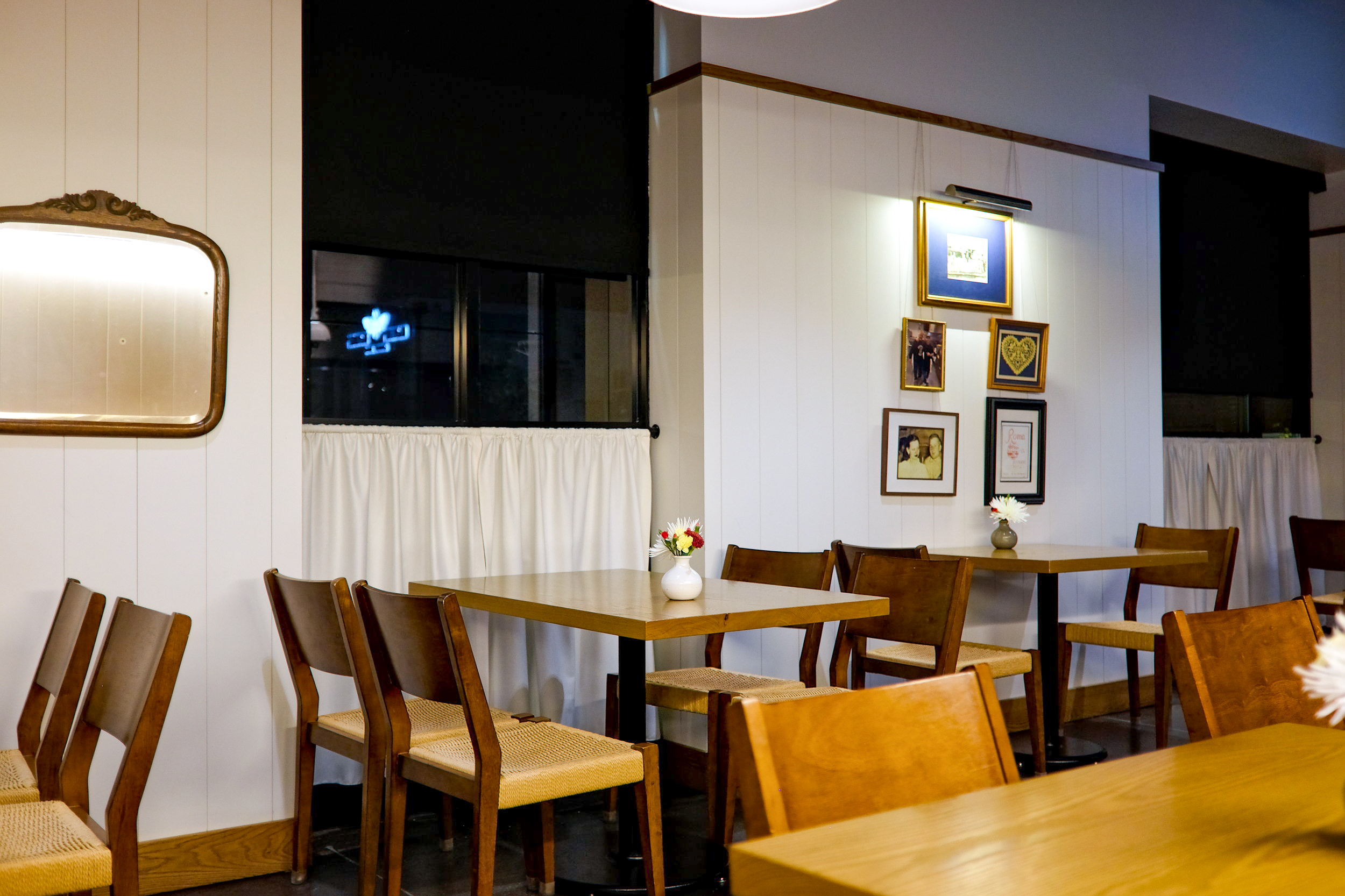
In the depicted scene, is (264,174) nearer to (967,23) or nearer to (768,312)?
(768,312)

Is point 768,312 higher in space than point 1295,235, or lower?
lower

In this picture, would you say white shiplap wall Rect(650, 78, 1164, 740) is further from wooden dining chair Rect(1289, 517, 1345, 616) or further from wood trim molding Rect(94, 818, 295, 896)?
wood trim molding Rect(94, 818, 295, 896)

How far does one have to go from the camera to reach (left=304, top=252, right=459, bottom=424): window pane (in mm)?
3828

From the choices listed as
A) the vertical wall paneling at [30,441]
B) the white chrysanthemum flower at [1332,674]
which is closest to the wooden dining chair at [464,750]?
the vertical wall paneling at [30,441]

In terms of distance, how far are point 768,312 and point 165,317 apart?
7.34ft

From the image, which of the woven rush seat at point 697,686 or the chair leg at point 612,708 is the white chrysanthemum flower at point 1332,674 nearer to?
the woven rush seat at point 697,686

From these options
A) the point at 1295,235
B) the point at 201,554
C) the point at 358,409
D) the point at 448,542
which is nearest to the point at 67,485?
the point at 201,554

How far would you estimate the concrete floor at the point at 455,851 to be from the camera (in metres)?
3.21

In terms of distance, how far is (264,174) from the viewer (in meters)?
3.43

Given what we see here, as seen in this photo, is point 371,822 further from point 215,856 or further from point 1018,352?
point 1018,352

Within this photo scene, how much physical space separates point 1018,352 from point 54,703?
167 inches

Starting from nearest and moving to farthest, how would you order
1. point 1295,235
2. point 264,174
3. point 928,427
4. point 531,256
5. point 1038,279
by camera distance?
point 264,174
point 531,256
point 928,427
point 1038,279
point 1295,235

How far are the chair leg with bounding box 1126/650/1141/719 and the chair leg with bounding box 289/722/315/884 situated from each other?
3.86m

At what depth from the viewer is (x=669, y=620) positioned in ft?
9.22
